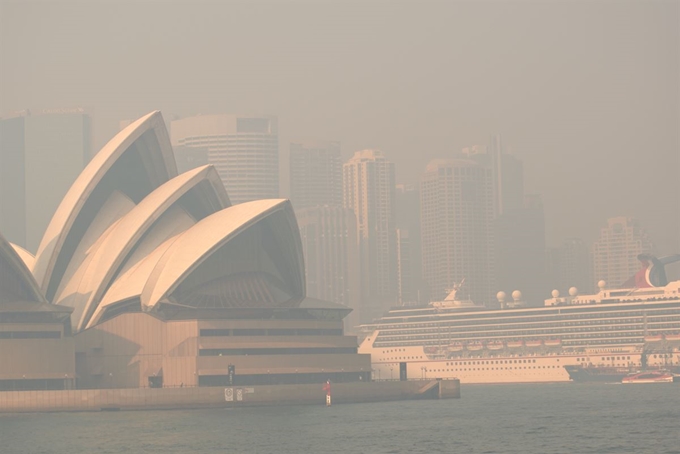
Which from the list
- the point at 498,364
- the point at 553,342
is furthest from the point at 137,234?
the point at 553,342

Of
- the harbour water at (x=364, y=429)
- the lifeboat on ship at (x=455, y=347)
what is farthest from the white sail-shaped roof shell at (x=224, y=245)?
the lifeboat on ship at (x=455, y=347)

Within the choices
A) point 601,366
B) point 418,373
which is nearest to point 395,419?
point 601,366

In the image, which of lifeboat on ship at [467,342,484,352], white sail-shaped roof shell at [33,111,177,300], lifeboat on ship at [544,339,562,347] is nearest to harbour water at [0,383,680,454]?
white sail-shaped roof shell at [33,111,177,300]

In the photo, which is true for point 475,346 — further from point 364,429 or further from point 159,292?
point 364,429

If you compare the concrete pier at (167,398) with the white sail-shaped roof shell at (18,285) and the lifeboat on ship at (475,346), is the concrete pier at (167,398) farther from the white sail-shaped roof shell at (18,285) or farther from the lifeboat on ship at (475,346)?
the lifeboat on ship at (475,346)

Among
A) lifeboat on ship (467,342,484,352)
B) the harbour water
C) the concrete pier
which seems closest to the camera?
the harbour water

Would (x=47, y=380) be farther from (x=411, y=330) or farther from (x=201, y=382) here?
(x=411, y=330)

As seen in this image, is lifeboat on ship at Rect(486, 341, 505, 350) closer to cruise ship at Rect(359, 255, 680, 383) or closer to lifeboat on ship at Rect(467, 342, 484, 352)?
cruise ship at Rect(359, 255, 680, 383)
